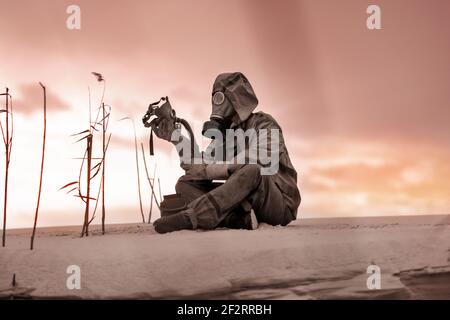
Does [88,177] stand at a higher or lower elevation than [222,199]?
higher

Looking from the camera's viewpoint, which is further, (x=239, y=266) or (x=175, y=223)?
(x=175, y=223)

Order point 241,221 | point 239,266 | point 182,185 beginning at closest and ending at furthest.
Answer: point 239,266 < point 241,221 < point 182,185

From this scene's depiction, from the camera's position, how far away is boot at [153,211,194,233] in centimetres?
308

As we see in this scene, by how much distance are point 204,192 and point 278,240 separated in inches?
24.4

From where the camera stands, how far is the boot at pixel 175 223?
3078 mm

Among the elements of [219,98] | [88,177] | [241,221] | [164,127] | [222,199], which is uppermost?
[219,98]

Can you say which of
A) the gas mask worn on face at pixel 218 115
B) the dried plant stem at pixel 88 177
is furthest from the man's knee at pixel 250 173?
the dried plant stem at pixel 88 177

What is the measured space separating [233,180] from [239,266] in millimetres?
558

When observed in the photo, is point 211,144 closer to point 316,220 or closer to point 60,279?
point 316,220

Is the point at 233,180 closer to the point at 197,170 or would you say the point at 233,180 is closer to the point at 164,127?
the point at 197,170

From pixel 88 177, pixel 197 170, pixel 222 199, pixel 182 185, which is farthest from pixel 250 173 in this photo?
pixel 88 177

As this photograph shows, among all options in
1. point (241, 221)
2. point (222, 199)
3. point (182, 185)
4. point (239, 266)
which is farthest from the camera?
point (182, 185)

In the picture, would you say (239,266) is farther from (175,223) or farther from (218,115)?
(218,115)

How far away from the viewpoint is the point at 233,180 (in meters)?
3.07
